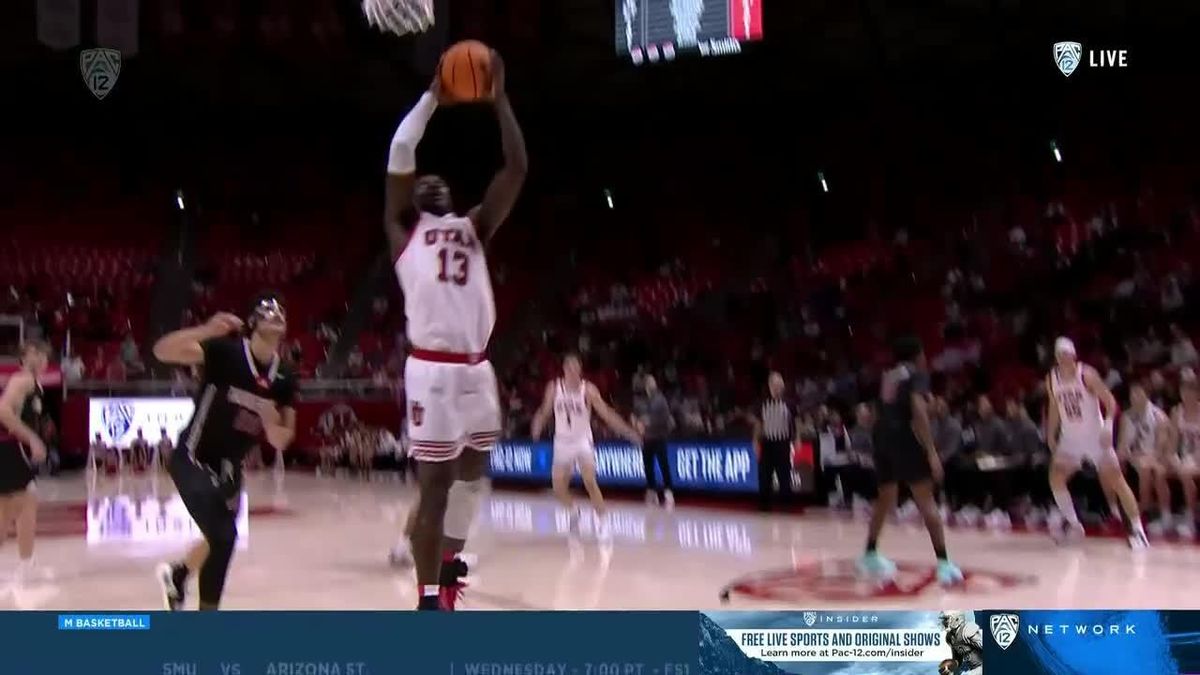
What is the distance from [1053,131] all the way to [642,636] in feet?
59.6

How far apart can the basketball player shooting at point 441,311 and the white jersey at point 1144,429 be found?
7.54m

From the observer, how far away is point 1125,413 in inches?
382

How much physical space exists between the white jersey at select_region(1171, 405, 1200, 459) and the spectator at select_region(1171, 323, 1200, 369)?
1845mm

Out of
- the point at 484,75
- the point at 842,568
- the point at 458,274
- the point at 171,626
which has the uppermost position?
the point at 484,75

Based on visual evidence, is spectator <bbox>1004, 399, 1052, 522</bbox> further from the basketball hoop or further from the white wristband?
the white wristband

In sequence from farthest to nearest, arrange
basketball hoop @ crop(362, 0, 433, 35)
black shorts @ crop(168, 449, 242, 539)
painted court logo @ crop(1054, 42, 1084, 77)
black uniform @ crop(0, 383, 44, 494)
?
painted court logo @ crop(1054, 42, 1084, 77) → basketball hoop @ crop(362, 0, 433, 35) → black uniform @ crop(0, 383, 44, 494) → black shorts @ crop(168, 449, 242, 539)

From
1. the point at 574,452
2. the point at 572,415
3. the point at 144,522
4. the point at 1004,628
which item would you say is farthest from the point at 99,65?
the point at 1004,628

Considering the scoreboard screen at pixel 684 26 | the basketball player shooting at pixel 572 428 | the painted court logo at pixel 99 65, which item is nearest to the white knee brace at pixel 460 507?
the basketball player shooting at pixel 572 428

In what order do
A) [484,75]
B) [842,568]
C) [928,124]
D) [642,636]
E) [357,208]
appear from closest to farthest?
1. [642,636]
2. [484,75]
3. [842,568]
4. [928,124]
5. [357,208]

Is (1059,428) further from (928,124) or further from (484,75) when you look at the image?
(928,124)

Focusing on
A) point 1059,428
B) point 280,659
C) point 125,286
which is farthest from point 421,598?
point 125,286

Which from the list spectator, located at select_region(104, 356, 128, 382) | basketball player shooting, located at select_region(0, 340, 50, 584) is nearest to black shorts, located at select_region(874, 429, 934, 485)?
basketball player shooting, located at select_region(0, 340, 50, 584)

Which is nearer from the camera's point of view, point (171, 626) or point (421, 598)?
point (171, 626)

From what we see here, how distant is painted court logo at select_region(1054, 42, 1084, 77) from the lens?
17.7 meters
